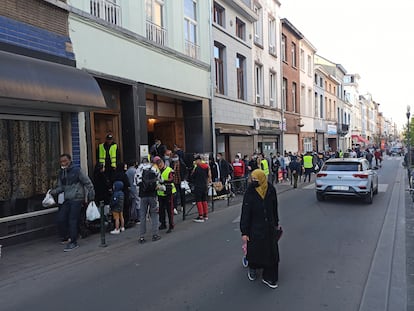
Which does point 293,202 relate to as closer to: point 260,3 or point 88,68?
point 88,68

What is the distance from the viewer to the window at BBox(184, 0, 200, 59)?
14852 mm

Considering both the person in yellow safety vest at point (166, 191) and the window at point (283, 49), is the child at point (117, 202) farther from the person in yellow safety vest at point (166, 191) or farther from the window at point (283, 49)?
the window at point (283, 49)

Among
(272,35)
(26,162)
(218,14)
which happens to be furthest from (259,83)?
(26,162)

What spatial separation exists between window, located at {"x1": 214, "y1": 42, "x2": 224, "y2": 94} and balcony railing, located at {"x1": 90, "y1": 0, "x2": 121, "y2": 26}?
7314mm

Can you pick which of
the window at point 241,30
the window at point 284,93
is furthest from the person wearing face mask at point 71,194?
the window at point 284,93

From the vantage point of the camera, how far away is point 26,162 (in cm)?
812

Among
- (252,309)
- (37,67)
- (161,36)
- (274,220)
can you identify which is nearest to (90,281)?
(252,309)

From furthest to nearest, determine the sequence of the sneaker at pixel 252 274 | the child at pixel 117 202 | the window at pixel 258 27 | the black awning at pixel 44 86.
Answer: the window at pixel 258 27 → the child at pixel 117 202 → the black awning at pixel 44 86 → the sneaker at pixel 252 274

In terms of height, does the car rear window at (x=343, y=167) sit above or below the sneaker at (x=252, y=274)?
above

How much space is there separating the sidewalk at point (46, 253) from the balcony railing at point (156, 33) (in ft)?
23.1

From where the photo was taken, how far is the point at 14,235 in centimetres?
749

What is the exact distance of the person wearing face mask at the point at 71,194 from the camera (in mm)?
7184

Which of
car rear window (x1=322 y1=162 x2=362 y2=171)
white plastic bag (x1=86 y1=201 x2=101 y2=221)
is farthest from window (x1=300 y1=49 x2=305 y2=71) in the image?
white plastic bag (x1=86 y1=201 x2=101 y2=221)

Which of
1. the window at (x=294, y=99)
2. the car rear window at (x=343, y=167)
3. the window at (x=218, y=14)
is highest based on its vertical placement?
the window at (x=218, y=14)
